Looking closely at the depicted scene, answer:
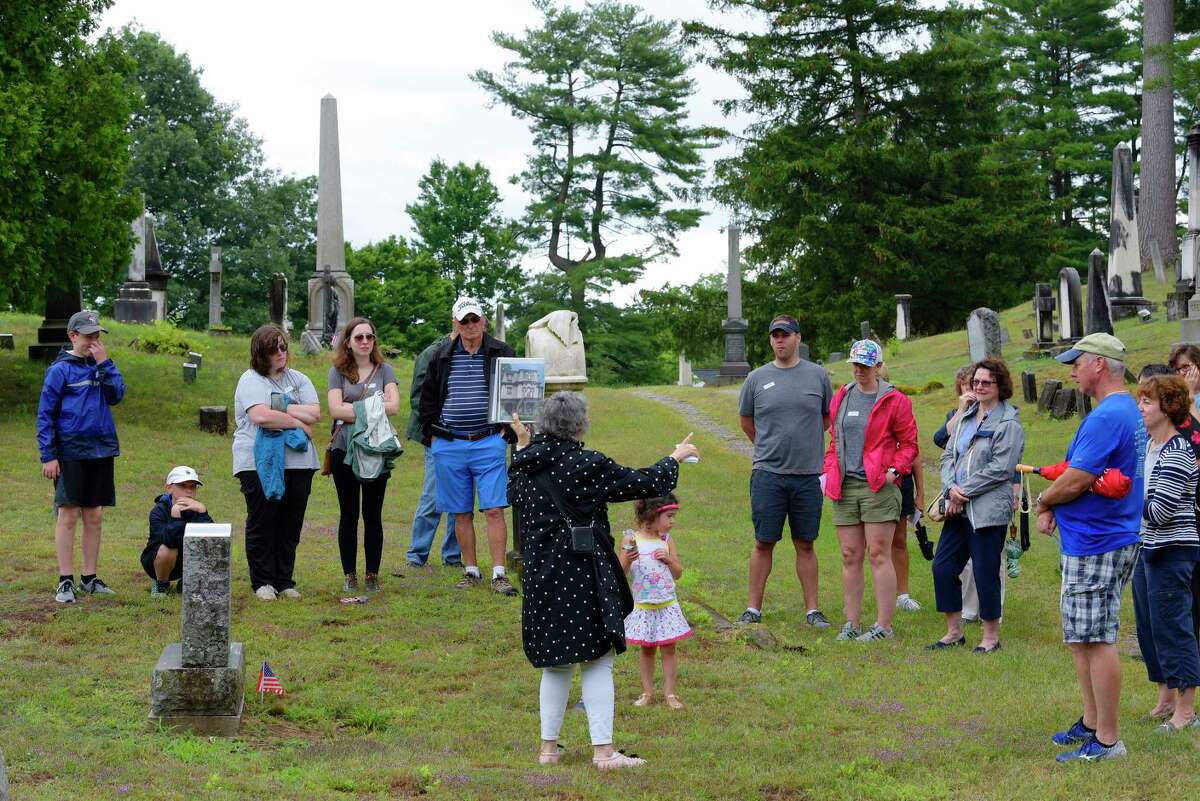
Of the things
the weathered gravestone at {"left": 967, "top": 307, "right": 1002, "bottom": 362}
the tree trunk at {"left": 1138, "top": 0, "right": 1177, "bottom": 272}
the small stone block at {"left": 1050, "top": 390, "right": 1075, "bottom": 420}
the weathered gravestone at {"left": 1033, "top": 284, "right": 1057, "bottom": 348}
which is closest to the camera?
the small stone block at {"left": 1050, "top": 390, "right": 1075, "bottom": 420}

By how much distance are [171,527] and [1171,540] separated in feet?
21.6

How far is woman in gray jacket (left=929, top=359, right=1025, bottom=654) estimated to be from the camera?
8461mm

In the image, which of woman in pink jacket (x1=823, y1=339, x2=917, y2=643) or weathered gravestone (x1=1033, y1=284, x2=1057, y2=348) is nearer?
woman in pink jacket (x1=823, y1=339, x2=917, y2=643)

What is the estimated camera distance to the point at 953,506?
862 centimetres

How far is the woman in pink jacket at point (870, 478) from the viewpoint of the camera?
9008mm

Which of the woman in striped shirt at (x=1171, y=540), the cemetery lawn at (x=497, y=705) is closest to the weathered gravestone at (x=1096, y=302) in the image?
the cemetery lawn at (x=497, y=705)

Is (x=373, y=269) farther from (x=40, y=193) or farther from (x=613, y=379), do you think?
(x=40, y=193)

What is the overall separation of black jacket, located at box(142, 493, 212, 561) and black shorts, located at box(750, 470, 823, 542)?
3970 mm

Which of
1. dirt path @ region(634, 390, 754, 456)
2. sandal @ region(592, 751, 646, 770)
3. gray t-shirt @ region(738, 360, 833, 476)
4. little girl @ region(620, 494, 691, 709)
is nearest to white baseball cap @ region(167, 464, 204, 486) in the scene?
little girl @ region(620, 494, 691, 709)

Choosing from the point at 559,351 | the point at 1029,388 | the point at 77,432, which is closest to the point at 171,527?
the point at 77,432

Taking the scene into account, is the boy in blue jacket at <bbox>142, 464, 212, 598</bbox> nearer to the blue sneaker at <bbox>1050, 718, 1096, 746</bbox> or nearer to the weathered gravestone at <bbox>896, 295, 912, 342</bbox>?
the blue sneaker at <bbox>1050, 718, 1096, 746</bbox>

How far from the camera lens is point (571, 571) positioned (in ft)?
20.1

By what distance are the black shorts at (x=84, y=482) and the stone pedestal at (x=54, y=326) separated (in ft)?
48.1

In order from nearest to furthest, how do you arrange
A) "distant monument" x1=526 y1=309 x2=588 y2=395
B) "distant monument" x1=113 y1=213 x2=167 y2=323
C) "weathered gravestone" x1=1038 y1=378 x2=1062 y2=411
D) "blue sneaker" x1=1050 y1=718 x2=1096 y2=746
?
"blue sneaker" x1=1050 y1=718 x2=1096 y2=746
"distant monument" x1=526 y1=309 x2=588 y2=395
"weathered gravestone" x1=1038 y1=378 x2=1062 y2=411
"distant monument" x1=113 y1=213 x2=167 y2=323
